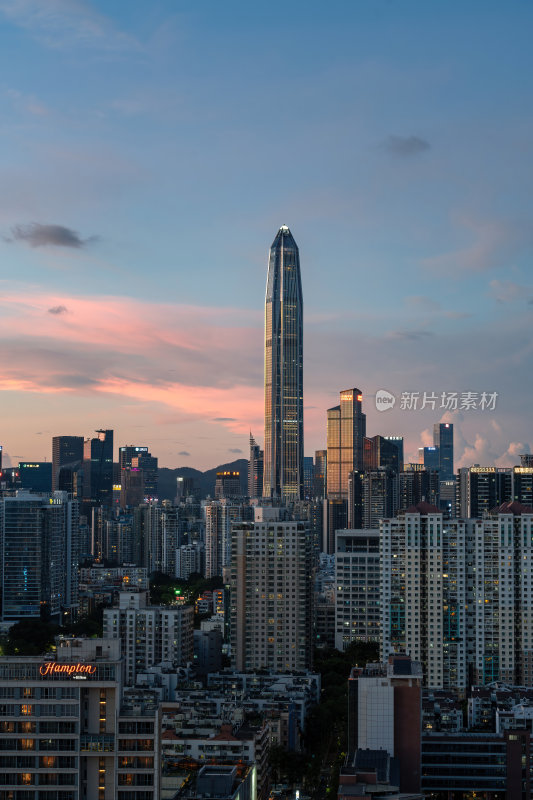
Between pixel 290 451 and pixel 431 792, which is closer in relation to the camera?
pixel 431 792

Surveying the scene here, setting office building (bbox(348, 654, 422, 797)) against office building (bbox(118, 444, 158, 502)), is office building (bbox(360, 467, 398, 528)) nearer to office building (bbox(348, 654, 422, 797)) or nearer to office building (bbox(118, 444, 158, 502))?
office building (bbox(118, 444, 158, 502))

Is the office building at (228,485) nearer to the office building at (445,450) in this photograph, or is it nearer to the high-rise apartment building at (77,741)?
the office building at (445,450)

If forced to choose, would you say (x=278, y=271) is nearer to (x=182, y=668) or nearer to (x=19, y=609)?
(x=19, y=609)

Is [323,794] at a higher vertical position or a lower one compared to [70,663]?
lower

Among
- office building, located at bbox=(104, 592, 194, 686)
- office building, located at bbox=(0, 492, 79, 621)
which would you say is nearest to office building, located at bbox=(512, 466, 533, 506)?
office building, located at bbox=(0, 492, 79, 621)

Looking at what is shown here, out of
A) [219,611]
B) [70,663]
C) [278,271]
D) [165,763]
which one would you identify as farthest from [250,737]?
[278,271]
